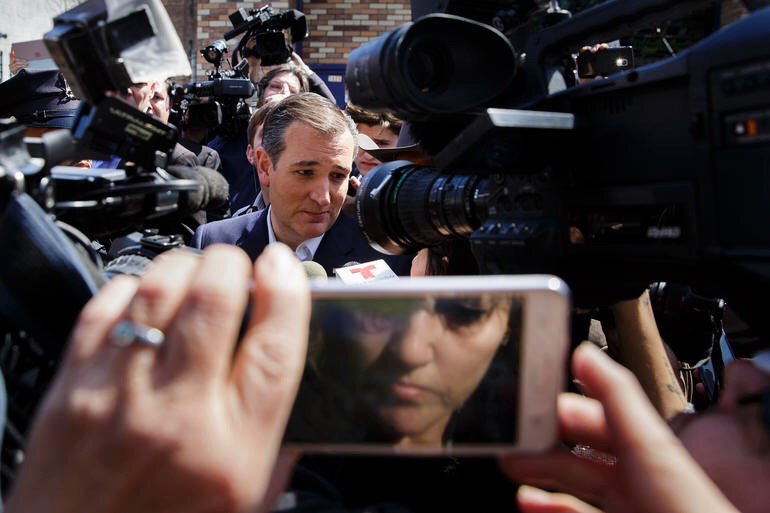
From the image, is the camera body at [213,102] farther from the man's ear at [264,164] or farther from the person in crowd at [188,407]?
the person in crowd at [188,407]

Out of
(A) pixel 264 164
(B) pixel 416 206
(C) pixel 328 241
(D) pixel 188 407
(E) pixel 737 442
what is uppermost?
(D) pixel 188 407

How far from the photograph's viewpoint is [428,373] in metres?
0.60

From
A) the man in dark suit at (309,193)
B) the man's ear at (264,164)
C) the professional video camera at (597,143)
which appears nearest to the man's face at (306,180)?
the man in dark suit at (309,193)

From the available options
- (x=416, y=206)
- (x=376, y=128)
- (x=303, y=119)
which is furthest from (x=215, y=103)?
(x=416, y=206)

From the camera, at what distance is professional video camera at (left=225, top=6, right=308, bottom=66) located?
4227mm

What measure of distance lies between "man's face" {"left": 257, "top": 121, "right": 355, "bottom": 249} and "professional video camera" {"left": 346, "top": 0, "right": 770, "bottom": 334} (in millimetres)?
1167

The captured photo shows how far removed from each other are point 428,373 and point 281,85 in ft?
11.7

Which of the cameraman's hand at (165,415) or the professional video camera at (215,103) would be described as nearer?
the cameraman's hand at (165,415)

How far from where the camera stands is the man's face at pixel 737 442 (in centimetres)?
59

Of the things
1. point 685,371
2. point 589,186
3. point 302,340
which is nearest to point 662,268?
point 589,186

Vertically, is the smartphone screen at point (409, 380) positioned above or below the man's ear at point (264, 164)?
above

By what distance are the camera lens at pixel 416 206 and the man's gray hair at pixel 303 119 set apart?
867 mm

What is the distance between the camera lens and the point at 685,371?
192cm

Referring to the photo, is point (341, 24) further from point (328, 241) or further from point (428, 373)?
point (428, 373)
